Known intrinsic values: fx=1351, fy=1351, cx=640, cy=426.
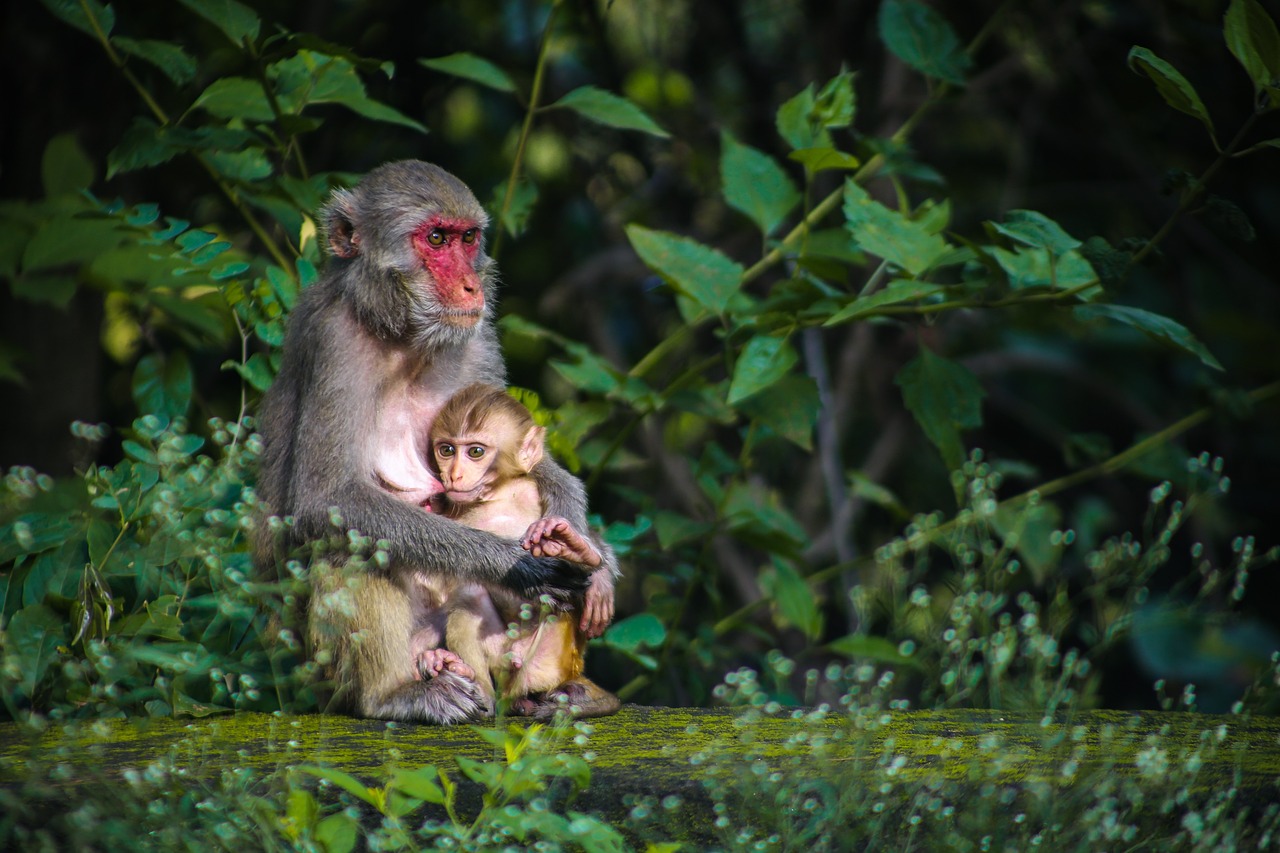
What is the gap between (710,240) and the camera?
8.31 m

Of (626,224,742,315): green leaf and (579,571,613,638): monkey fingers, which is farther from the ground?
(626,224,742,315): green leaf

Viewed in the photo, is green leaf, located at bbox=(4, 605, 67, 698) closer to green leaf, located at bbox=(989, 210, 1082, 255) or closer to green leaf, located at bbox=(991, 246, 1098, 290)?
green leaf, located at bbox=(989, 210, 1082, 255)

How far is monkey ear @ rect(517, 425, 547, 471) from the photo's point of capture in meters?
3.95

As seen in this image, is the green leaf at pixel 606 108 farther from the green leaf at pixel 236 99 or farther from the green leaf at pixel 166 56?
the green leaf at pixel 166 56

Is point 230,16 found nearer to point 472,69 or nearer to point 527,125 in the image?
point 472,69

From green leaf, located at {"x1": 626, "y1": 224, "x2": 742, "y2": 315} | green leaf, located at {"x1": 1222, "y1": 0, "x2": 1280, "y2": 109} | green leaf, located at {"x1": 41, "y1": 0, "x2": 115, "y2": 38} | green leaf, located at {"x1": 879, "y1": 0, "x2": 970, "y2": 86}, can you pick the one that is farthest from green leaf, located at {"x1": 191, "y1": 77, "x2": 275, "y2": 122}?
green leaf, located at {"x1": 1222, "y1": 0, "x2": 1280, "y2": 109}

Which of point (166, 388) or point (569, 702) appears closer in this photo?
point (569, 702)

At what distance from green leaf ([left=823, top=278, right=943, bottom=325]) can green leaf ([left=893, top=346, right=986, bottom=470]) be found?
38cm

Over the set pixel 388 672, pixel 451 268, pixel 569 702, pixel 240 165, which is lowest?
pixel 569 702

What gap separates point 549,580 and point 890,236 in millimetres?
1606

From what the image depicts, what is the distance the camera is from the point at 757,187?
4828 mm

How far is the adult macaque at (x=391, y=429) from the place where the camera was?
3709 mm

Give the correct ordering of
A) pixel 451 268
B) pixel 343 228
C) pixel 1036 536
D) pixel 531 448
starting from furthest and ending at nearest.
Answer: pixel 1036 536 < pixel 343 228 < pixel 451 268 < pixel 531 448

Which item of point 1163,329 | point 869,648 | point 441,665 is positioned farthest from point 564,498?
point 1163,329
